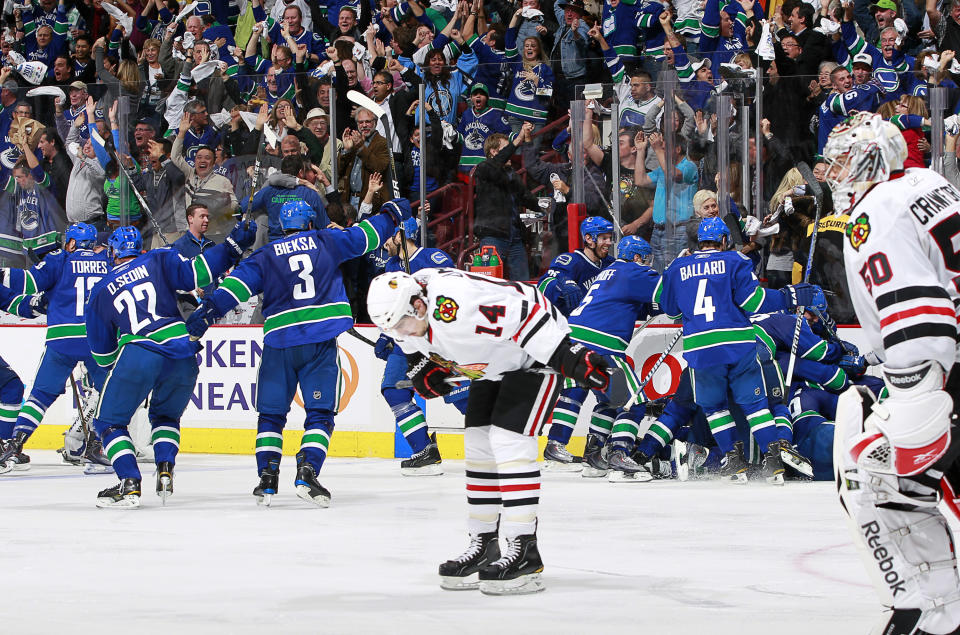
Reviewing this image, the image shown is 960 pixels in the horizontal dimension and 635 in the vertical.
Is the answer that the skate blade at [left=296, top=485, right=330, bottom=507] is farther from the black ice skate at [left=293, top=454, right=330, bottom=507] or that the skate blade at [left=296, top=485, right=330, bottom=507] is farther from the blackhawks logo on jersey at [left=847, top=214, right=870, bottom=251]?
the blackhawks logo on jersey at [left=847, top=214, right=870, bottom=251]

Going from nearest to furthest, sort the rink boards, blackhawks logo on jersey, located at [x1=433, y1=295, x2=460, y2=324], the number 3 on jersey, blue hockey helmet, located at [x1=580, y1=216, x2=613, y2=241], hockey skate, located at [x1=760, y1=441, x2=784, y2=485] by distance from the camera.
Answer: blackhawks logo on jersey, located at [x1=433, y1=295, x2=460, y2=324] < hockey skate, located at [x1=760, y1=441, x2=784, y2=485] < the number 3 on jersey < blue hockey helmet, located at [x1=580, y1=216, x2=613, y2=241] < the rink boards

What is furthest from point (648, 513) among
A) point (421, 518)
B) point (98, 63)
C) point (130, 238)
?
point (98, 63)

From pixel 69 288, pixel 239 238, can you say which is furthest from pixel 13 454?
pixel 239 238

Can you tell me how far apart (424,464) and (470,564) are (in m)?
3.99

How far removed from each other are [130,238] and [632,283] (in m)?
3.18

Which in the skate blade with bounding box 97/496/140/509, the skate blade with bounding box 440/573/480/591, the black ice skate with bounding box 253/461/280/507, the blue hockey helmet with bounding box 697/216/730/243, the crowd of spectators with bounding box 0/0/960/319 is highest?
the crowd of spectators with bounding box 0/0/960/319

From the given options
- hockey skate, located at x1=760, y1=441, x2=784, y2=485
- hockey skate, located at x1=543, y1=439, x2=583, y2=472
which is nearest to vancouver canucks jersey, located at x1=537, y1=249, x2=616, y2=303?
hockey skate, located at x1=543, y1=439, x2=583, y2=472

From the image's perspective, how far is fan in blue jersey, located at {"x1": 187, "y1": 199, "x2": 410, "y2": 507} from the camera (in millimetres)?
7152

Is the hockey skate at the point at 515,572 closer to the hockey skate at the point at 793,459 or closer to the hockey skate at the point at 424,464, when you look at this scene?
the hockey skate at the point at 793,459

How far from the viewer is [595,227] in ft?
30.2

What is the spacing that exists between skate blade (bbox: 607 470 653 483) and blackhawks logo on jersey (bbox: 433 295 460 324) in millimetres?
3897

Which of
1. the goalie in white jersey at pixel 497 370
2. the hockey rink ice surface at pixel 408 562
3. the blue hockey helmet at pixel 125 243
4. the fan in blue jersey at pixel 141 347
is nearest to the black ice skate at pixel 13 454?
the hockey rink ice surface at pixel 408 562

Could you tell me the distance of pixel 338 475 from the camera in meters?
8.76

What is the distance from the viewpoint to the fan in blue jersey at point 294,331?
7.15 metres
